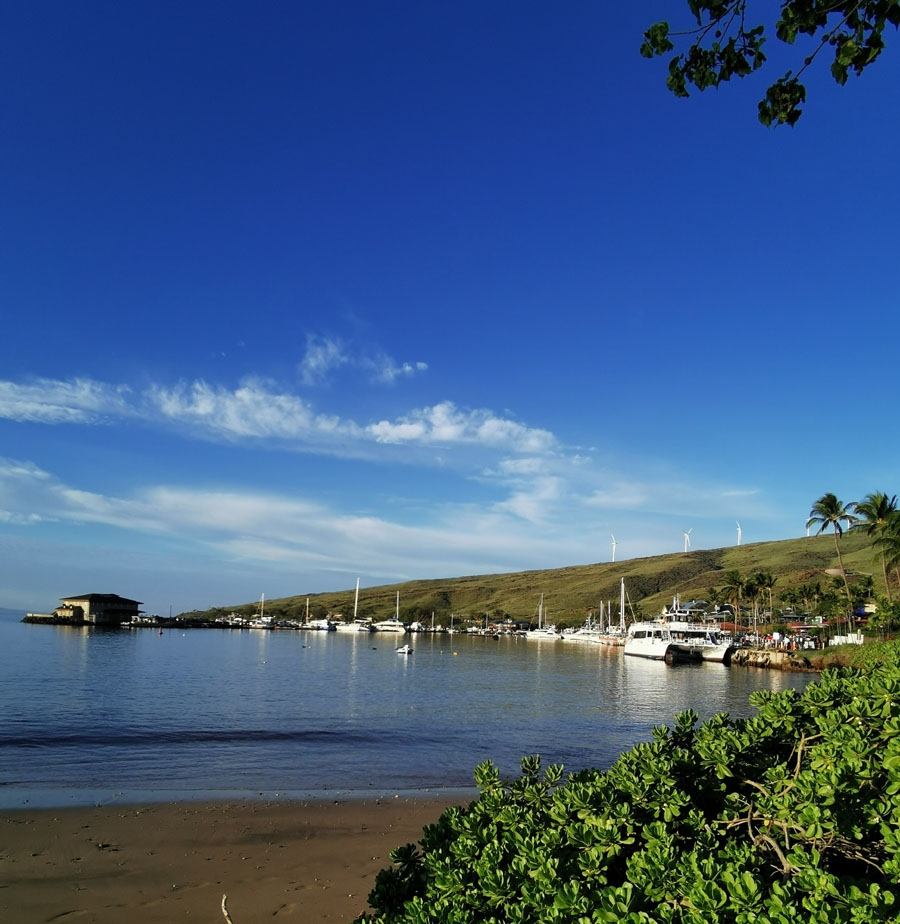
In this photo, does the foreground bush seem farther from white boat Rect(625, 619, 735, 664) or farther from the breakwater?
white boat Rect(625, 619, 735, 664)

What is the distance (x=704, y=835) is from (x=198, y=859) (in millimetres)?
11688

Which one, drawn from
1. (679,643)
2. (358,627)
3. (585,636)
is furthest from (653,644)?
(358,627)

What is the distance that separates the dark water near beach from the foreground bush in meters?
15.3

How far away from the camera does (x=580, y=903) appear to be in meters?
3.07

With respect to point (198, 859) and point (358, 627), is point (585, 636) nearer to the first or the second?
point (358, 627)

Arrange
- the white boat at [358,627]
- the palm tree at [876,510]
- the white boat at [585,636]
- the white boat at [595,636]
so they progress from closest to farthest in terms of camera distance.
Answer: the palm tree at [876,510], the white boat at [595,636], the white boat at [585,636], the white boat at [358,627]

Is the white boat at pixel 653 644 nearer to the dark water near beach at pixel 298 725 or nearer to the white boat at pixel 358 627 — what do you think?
the dark water near beach at pixel 298 725

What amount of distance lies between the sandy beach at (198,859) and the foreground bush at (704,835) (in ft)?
24.0

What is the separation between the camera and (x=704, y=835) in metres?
3.74

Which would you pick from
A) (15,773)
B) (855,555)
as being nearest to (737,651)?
(15,773)

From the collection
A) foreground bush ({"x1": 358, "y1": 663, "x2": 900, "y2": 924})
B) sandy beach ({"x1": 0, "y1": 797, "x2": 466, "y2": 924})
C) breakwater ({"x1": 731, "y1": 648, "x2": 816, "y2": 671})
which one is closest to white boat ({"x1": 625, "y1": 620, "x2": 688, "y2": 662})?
breakwater ({"x1": 731, "y1": 648, "x2": 816, "y2": 671})

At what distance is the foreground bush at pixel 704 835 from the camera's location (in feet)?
9.67

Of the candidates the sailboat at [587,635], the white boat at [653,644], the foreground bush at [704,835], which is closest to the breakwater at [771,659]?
the white boat at [653,644]

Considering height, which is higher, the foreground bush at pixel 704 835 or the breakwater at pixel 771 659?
the foreground bush at pixel 704 835
